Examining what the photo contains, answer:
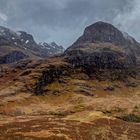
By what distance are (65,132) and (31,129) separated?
897 cm

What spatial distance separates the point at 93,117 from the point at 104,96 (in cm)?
7889

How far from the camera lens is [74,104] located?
582ft

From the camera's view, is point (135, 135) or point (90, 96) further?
point (90, 96)

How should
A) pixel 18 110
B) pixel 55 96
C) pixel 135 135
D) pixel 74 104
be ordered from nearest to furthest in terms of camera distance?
pixel 135 135 < pixel 18 110 < pixel 74 104 < pixel 55 96

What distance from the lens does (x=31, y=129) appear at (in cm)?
9500

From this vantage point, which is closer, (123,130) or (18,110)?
(123,130)

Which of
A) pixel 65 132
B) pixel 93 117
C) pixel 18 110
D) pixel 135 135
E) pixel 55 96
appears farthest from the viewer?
pixel 55 96

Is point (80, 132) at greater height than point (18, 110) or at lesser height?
lesser

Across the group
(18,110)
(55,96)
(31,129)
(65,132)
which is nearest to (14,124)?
(31,129)

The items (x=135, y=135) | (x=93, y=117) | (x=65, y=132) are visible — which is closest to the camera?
(x=65, y=132)

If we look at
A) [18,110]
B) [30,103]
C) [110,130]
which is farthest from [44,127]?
[30,103]

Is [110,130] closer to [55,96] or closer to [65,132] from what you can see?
[65,132]

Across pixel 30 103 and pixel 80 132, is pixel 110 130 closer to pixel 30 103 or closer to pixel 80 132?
pixel 80 132

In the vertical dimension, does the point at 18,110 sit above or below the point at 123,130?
above
